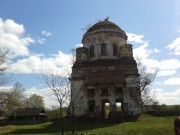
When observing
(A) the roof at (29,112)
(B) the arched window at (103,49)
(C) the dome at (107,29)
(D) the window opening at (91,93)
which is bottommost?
(A) the roof at (29,112)

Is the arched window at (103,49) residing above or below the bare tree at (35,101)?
above

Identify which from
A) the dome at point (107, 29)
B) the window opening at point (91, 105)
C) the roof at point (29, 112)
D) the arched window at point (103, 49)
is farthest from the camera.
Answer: the roof at point (29, 112)

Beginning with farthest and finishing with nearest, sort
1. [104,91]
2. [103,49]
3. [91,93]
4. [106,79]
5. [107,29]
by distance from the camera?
[107,29] → [103,49] → [91,93] → [104,91] → [106,79]

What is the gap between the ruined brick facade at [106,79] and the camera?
32469 millimetres

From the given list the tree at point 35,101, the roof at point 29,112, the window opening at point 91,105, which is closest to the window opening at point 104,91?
the window opening at point 91,105

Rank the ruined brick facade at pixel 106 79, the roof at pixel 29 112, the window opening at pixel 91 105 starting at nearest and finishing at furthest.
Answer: the ruined brick facade at pixel 106 79
the window opening at pixel 91 105
the roof at pixel 29 112

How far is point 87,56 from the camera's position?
3706 cm

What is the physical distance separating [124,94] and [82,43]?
37.0 ft

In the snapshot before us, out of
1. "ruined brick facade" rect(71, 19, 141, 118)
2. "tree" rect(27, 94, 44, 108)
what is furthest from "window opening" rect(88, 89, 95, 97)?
"tree" rect(27, 94, 44, 108)

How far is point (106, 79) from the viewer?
33.0 metres

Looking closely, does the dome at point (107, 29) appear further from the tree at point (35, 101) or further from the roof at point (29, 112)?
the tree at point (35, 101)

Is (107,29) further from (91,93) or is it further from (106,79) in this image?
(91,93)

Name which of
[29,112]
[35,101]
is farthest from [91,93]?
[35,101]

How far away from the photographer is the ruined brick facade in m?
32.5
